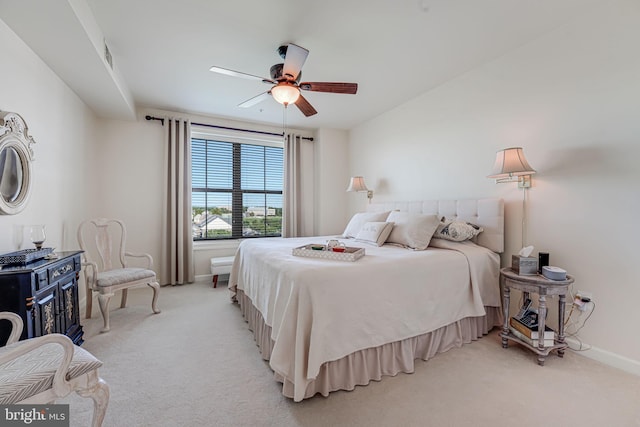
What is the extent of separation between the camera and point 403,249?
2566 mm

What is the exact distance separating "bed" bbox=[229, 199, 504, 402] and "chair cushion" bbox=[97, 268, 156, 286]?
125 cm

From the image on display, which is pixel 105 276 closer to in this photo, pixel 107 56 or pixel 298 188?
pixel 107 56

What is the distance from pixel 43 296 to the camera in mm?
1795

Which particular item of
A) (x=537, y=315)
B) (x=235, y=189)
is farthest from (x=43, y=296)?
(x=537, y=315)

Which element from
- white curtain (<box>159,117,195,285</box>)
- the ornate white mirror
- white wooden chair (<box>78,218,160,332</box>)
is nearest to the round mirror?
the ornate white mirror

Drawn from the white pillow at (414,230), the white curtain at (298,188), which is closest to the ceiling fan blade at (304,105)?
the white pillow at (414,230)

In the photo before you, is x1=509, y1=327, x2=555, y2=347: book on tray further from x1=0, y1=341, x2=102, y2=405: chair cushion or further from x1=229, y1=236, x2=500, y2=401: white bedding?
x1=0, y1=341, x2=102, y2=405: chair cushion

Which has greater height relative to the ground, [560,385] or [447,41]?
[447,41]

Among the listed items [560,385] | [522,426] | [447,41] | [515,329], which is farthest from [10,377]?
[447,41]

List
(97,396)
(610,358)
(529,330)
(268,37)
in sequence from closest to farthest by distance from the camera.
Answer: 1. (97,396)
2. (610,358)
3. (529,330)
4. (268,37)

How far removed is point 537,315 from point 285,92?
9.34ft

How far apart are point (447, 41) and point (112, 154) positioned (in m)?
4.44

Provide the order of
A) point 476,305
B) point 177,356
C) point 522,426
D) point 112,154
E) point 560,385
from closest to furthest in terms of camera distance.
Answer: point 522,426 → point 560,385 → point 177,356 → point 476,305 → point 112,154

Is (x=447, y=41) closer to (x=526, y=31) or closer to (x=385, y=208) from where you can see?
(x=526, y=31)
